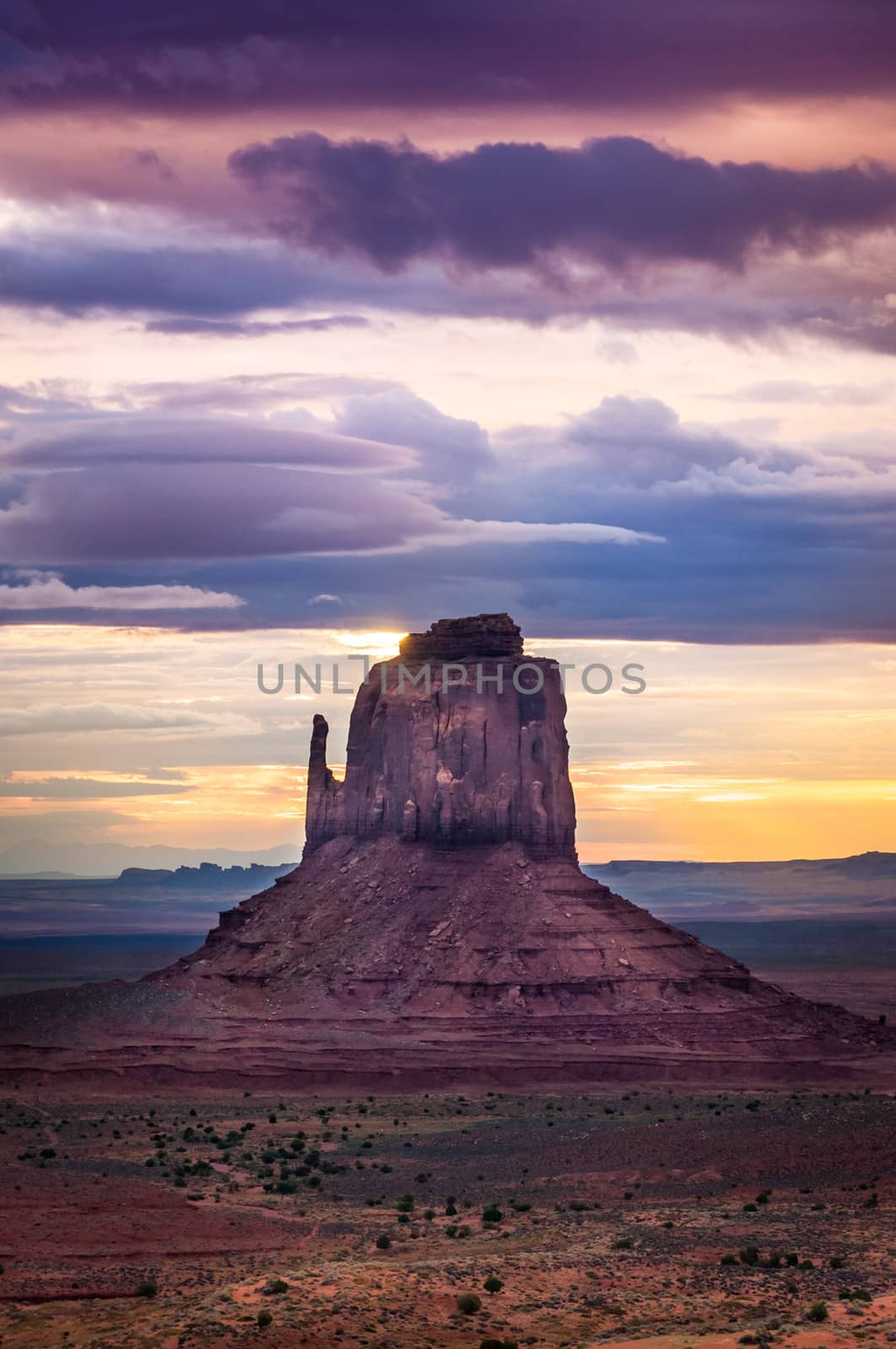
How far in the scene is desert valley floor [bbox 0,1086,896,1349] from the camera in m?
A: 51.2

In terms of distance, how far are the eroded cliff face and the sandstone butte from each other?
0.15 meters

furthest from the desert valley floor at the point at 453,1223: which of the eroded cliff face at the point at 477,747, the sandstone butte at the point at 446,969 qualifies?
the eroded cliff face at the point at 477,747

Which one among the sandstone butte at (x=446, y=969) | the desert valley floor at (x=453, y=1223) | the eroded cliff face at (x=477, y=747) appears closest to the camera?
the desert valley floor at (x=453, y=1223)

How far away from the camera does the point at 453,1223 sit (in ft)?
227

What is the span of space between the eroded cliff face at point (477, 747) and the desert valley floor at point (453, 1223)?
30.1m

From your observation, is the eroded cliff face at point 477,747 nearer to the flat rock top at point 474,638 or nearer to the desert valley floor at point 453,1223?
the flat rock top at point 474,638

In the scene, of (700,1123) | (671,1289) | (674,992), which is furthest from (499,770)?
(671,1289)

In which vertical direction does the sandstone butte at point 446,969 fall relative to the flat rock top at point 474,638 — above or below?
below

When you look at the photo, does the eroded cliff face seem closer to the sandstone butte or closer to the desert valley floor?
the sandstone butte

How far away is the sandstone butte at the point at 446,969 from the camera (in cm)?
11469

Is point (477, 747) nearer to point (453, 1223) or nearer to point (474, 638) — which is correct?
point (474, 638)

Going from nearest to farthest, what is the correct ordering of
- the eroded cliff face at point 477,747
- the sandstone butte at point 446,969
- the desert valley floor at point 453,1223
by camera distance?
the desert valley floor at point 453,1223
the sandstone butte at point 446,969
the eroded cliff face at point 477,747

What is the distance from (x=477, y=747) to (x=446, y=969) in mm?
17469

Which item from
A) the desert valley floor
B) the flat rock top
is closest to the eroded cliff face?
the flat rock top
